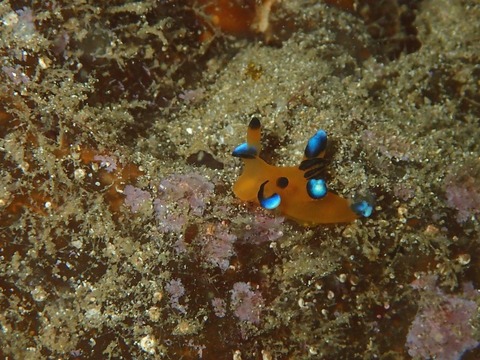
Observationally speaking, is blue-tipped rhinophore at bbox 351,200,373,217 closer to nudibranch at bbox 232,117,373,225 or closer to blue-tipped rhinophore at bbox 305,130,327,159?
nudibranch at bbox 232,117,373,225

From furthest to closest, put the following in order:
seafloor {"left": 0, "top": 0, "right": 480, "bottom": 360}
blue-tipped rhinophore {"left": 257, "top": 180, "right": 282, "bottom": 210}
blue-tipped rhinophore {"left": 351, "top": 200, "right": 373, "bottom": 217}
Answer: seafloor {"left": 0, "top": 0, "right": 480, "bottom": 360}, blue-tipped rhinophore {"left": 351, "top": 200, "right": 373, "bottom": 217}, blue-tipped rhinophore {"left": 257, "top": 180, "right": 282, "bottom": 210}

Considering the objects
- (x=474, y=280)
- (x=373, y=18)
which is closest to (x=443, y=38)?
(x=373, y=18)

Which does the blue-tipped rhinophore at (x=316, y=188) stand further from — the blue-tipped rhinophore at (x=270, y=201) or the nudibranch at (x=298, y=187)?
the blue-tipped rhinophore at (x=270, y=201)

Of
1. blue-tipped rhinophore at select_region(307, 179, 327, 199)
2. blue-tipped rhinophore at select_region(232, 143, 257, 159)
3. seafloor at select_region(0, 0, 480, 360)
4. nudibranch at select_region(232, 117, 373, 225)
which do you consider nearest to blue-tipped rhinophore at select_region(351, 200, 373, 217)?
nudibranch at select_region(232, 117, 373, 225)

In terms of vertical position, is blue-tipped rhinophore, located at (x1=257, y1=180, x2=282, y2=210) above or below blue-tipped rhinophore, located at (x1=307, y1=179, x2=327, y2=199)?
below

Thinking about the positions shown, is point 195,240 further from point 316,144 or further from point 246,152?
point 316,144

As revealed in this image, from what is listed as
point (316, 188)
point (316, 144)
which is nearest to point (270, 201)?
point (316, 188)

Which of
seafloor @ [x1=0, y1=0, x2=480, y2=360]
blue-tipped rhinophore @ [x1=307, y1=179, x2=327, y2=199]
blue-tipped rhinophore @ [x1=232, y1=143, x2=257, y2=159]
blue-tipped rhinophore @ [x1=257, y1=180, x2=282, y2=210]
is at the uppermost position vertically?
blue-tipped rhinophore @ [x1=232, y1=143, x2=257, y2=159]
